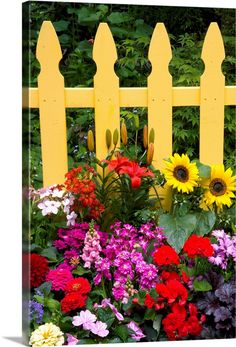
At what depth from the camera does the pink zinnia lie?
217 cm

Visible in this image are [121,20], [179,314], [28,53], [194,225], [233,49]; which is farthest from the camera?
[121,20]

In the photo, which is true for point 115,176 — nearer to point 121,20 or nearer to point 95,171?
point 95,171

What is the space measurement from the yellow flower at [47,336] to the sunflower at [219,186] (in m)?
0.66

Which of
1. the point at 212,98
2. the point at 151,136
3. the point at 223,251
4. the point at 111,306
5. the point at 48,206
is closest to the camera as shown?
the point at 111,306

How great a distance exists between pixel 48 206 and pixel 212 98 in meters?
0.64

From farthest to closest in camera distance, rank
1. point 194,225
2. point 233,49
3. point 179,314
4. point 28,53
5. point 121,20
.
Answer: point 121,20, point 233,49, point 194,225, point 179,314, point 28,53

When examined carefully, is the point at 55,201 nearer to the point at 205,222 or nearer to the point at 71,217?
the point at 71,217

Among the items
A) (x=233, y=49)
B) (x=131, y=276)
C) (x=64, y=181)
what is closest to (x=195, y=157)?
(x=233, y=49)

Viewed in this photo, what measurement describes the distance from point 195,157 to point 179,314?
2.81 ft

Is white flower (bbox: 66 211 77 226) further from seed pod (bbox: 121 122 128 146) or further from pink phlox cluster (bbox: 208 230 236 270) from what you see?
pink phlox cluster (bbox: 208 230 236 270)

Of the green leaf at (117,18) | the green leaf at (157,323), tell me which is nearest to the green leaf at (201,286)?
the green leaf at (157,323)

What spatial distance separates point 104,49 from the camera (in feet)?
8.18

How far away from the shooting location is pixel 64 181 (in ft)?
8.13

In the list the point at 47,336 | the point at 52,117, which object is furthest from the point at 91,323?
the point at 52,117
